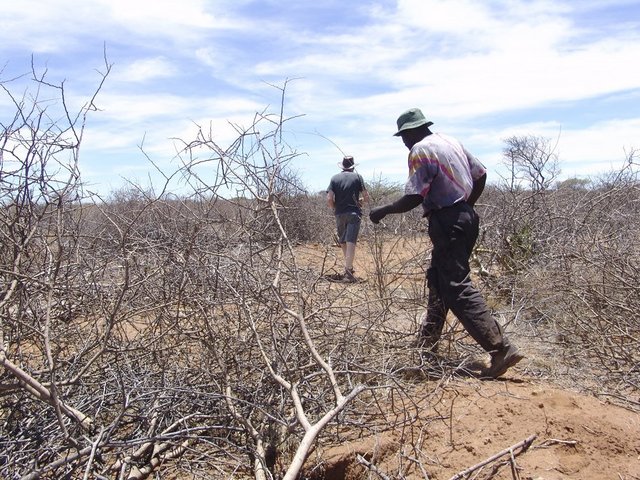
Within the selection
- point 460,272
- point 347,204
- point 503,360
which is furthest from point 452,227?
point 347,204

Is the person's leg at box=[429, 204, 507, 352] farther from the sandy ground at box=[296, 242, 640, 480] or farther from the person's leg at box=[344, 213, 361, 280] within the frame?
the person's leg at box=[344, 213, 361, 280]

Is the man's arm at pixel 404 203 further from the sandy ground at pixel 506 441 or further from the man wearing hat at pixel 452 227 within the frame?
the sandy ground at pixel 506 441

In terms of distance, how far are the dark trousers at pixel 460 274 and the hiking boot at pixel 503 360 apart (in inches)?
1.7

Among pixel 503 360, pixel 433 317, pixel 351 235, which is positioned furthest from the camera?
pixel 351 235

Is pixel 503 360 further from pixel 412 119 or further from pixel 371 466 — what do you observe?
pixel 412 119

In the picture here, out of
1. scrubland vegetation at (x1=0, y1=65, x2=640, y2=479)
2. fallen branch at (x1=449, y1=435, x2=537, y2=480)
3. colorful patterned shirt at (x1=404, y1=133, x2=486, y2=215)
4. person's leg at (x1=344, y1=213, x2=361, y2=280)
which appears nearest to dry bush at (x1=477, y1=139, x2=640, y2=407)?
scrubland vegetation at (x1=0, y1=65, x2=640, y2=479)

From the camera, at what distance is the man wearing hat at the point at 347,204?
7.43m

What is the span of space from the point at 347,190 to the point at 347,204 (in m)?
0.17

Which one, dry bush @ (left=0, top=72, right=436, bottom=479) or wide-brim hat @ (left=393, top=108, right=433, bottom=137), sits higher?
wide-brim hat @ (left=393, top=108, right=433, bottom=137)

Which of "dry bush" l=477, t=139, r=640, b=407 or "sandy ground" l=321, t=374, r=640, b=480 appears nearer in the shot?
"sandy ground" l=321, t=374, r=640, b=480

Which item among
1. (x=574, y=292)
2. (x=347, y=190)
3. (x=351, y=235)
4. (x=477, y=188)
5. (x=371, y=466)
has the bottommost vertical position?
A: (x=371, y=466)

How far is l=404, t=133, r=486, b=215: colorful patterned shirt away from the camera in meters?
3.60

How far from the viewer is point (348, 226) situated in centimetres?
748

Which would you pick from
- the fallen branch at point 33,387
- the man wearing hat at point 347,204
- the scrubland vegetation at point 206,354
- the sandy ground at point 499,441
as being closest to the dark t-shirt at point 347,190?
the man wearing hat at point 347,204
